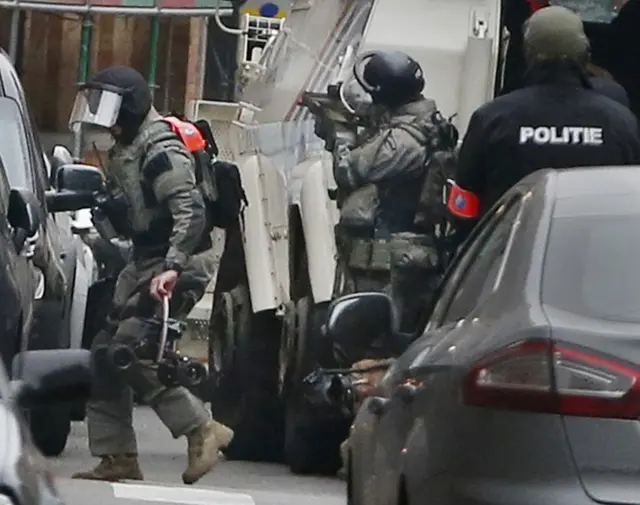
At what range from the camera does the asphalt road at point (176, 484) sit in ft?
28.7

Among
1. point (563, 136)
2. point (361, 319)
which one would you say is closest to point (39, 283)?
point (563, 136)

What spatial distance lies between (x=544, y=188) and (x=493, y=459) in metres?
0.89

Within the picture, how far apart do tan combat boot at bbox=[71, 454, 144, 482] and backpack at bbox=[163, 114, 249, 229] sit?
1.15 metres

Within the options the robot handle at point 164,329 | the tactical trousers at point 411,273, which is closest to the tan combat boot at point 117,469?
the robot handle at point 164,329

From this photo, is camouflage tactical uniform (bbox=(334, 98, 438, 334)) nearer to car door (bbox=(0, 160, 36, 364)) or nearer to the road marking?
the road marking

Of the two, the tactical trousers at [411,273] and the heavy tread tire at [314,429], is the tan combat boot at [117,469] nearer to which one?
the heavy tread tire at [314,429]

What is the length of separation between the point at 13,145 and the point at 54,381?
15.1 feet

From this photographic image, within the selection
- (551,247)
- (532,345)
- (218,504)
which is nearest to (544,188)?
(551,247)

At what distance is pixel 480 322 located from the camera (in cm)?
505

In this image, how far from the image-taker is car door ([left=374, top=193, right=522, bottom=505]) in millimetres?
5230

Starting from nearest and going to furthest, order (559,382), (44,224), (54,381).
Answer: (559,382) → (54,381) → (44,224)

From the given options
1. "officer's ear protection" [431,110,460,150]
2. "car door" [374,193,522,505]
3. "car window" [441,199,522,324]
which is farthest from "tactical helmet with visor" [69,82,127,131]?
"car window" [441,199,522,324]

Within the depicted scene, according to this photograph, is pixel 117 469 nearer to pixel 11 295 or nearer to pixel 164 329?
pixel 164 329

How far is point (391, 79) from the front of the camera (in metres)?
9.91
